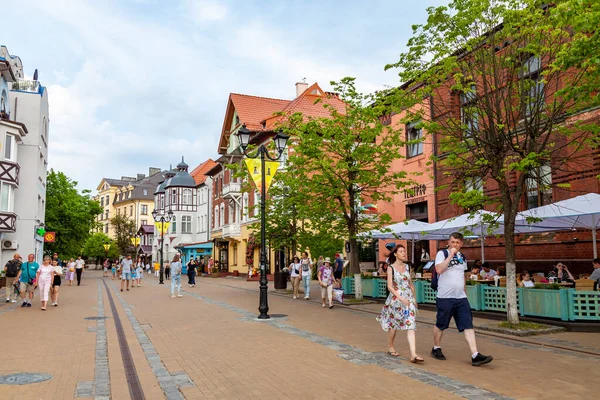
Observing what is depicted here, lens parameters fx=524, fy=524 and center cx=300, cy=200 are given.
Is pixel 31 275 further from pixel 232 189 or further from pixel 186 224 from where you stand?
pixel 186 224

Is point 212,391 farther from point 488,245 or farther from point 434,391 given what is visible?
point 488,245

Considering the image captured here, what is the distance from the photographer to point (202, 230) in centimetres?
6100

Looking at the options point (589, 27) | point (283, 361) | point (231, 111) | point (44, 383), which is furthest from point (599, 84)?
point (231, 111)

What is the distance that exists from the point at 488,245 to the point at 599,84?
1198 cm

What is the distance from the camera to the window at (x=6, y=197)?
29984 millimetres

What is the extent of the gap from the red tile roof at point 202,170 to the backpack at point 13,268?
47.5 metres

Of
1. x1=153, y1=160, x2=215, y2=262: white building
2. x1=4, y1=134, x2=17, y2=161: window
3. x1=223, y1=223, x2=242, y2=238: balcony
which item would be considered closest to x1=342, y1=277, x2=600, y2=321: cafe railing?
x1=4, y1=134, x2=17, y2=161: window

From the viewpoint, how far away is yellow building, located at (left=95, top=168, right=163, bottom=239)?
9481 cm

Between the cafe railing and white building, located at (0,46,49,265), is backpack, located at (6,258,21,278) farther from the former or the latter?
the cafe railing

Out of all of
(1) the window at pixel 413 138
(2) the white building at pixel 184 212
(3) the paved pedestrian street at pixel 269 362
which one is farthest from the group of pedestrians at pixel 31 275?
(2) the white building at pixel 184 212

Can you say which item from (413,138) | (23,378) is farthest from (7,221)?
(23,378)

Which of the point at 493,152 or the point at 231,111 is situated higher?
the point at 231,111

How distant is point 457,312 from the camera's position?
759 centimetres

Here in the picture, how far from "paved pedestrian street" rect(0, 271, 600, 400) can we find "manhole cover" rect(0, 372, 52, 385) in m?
0.02
